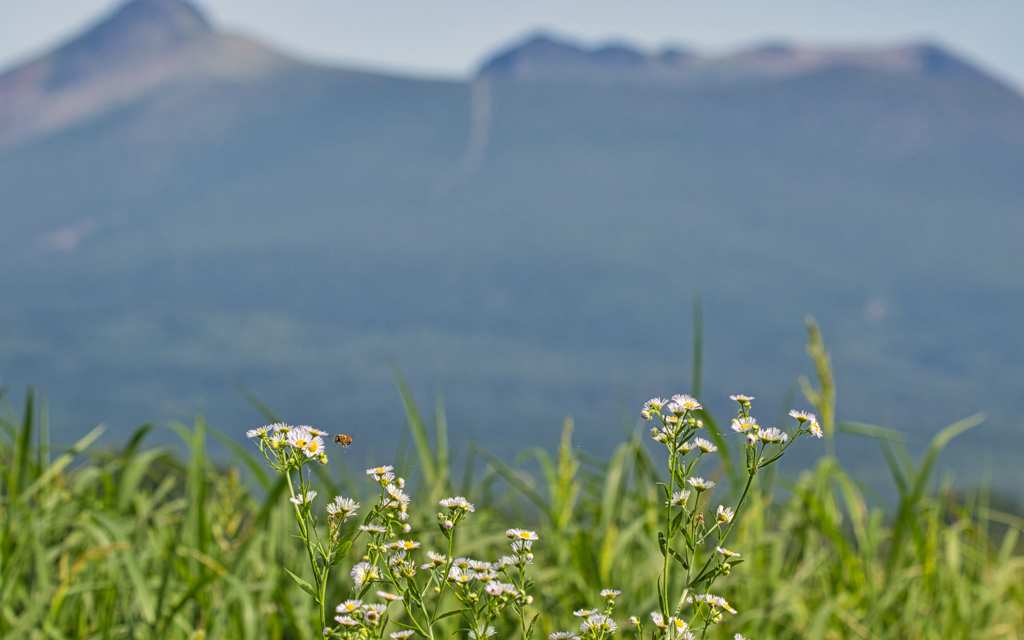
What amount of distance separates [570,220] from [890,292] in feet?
206

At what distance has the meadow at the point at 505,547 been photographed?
6.98 ft

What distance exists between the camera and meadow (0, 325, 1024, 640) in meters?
2.13

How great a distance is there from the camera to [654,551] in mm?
2502

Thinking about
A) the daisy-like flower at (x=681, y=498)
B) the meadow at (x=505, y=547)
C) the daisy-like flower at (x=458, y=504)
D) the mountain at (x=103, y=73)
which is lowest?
the meadow at (x=505, y=547)

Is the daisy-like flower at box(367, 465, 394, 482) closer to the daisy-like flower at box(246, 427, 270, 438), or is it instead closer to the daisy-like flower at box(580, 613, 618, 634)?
the daisy-like flower at box(246, 427, 270, 438)

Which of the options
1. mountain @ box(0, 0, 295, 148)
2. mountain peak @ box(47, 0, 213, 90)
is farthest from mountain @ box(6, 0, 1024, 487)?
mountain @ box(0, 0, 295, 148)

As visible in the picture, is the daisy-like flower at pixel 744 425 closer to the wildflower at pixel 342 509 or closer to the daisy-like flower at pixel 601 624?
the daisy-like flower at pixel 601 624

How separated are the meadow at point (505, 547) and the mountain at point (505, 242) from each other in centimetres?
8371

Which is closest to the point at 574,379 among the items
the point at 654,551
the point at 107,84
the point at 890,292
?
the point at 890,292

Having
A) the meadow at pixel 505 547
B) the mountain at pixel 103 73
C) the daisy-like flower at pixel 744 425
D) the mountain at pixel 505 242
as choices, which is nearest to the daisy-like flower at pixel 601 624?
the daisy-like flower at pixel 744 425

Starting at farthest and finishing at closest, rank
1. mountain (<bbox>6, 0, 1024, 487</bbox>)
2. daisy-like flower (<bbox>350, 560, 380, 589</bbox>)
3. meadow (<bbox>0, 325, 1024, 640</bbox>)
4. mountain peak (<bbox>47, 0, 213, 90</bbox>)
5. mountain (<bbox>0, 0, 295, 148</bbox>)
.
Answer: mountain peak (<bbox>47, 0, 213, 90</bbox>)
mountain (<bbox>0, 0, 295, 148</bbox>)
mountain (<bbox>6, 0, 1024, 487</bbox>)
meadow (<bbox>0, 325, 1024, 640</bbox>)
daisy-like flower (<bbox>350, 560, 380, 589</bbox>)

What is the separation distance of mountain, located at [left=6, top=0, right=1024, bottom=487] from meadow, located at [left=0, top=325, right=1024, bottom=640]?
275ft

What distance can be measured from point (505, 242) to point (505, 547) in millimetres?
149007

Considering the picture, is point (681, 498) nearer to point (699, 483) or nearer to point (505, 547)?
point (699, 483)
